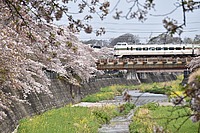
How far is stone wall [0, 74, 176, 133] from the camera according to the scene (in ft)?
47.4

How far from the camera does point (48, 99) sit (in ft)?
72.3

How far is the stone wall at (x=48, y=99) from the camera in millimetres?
14454

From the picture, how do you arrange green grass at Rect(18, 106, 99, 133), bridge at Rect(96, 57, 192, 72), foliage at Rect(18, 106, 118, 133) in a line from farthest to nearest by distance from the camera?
bridge at Rect(96, 57, 192, 72)
foliage at Rect(18, 106, 118, 133)
green grass at Rect(18, 106, 99, 133)

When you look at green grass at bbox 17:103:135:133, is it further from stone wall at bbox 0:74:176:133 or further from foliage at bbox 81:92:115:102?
foliage at bbox 81:92:115:102

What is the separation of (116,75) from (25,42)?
126 feet

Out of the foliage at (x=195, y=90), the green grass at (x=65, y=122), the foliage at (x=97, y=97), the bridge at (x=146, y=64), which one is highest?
the foliage at (x=195, y=90)

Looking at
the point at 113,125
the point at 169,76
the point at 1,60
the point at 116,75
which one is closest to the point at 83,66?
the point at 113,125

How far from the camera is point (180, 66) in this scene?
4231cm

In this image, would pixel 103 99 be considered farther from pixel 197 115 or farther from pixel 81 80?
pixel 197 115

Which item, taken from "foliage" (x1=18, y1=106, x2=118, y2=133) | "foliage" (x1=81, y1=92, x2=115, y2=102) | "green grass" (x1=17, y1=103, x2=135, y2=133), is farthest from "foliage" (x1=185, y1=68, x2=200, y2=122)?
"foliage" (x1=81, y1=92, x2=115, y2=102)

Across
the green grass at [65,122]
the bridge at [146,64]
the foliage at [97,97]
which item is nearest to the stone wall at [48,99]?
the green grass at [65,122]

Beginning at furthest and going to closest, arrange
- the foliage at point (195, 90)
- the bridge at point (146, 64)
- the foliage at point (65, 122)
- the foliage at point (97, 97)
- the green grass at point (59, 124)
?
the bridge at point (146, 64), the foliage at point (97, 97), the foliage at point (65, 122), the green grass at point (59, 124), the foliage at point (195, 90)

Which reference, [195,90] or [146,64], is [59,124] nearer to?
[195,90]

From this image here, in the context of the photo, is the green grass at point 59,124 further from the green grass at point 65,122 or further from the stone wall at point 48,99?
the stone wall at point 48,99
